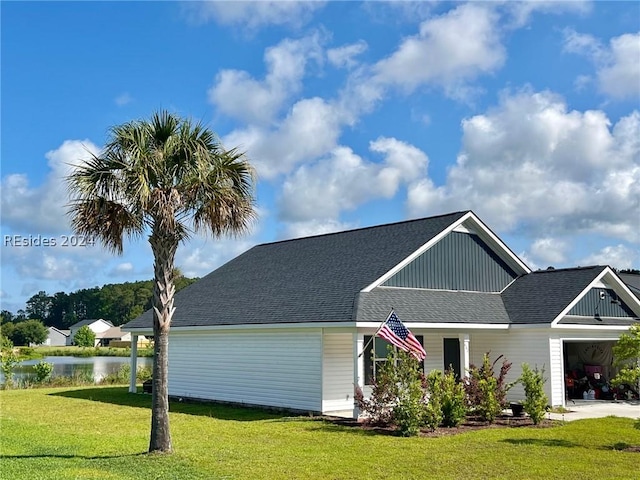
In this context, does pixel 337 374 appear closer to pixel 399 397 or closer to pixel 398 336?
pixel 398 336

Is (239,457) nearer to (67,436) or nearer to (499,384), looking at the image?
(67,436)

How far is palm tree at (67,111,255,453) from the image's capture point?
→ 12.9 metres

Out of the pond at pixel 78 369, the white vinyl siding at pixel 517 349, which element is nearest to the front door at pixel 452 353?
the white vinyl siding at pixel 517 349

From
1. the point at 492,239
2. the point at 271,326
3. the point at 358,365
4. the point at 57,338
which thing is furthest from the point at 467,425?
the point at 57,338

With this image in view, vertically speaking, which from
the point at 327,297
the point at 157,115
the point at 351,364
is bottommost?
the point at 351,364

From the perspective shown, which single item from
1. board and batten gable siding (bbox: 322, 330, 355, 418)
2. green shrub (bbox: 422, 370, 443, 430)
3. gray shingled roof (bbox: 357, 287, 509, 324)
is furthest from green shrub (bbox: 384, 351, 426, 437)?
board and batten gable siding (bbox: 322, 330, 355, 418)

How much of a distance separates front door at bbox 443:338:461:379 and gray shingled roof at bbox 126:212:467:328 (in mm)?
3635

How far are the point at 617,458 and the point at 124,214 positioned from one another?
10.5 m

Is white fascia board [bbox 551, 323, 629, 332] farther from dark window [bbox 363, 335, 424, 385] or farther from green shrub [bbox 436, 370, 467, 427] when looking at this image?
green shrub [bbox 436, 370, 467, 427]

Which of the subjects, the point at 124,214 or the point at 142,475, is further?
the point at 124,214

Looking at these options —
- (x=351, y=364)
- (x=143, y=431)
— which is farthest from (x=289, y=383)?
(x=143, y=431)

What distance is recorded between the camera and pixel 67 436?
48.9 feet

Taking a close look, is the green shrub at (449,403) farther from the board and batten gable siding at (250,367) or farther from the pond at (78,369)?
the pond at (78,369)

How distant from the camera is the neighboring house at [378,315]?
1938 centimetres
